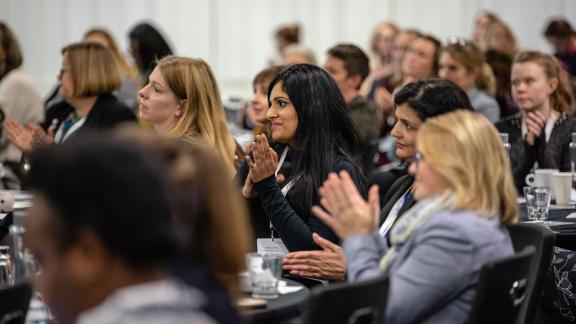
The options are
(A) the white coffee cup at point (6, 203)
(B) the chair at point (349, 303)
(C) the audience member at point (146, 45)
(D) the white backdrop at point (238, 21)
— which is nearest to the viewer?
(B) the chair at point (349, 303)

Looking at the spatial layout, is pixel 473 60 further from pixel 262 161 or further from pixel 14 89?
pixel 262 161

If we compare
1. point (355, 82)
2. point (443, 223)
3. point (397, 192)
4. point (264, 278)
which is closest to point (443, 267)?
point (443, 223)

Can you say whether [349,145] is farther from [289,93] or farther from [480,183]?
[480,183]

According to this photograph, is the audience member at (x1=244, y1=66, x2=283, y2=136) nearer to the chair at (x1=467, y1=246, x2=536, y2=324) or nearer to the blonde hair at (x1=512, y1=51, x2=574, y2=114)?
the blonde hair at (x1=512, y1=51, x2=574, y2=114)

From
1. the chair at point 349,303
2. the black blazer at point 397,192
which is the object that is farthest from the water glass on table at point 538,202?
the chair at point 349,303

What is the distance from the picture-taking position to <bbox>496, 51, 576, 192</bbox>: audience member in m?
5.30

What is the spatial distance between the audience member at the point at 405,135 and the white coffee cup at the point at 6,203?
1565 millimetres

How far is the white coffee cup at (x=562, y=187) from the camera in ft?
15.5

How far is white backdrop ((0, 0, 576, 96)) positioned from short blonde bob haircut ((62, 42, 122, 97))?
498cm

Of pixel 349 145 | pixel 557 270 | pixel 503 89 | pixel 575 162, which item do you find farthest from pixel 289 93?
pixel 503 89

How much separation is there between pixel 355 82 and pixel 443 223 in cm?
403

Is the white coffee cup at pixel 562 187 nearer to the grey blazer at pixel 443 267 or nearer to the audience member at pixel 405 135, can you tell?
the audience member at pixel 405 135

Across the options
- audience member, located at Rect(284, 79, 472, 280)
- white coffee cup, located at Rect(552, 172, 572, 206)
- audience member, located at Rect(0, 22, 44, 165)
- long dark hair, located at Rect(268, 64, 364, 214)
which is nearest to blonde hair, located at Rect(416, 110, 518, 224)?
audience member, located at Rect(284, 79, 472, 280)

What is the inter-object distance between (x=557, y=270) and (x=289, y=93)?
127 cm
